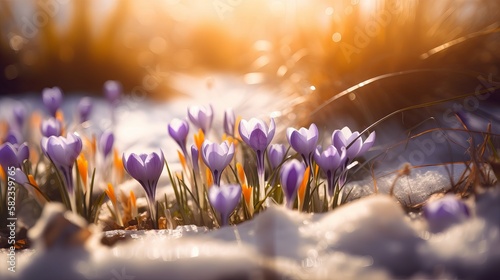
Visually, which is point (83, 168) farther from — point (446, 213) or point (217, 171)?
point (446, 213)

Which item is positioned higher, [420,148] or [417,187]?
[420,148]

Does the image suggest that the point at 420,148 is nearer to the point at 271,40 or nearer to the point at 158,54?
the point at 271,40

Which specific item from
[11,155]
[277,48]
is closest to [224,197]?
[11,155]

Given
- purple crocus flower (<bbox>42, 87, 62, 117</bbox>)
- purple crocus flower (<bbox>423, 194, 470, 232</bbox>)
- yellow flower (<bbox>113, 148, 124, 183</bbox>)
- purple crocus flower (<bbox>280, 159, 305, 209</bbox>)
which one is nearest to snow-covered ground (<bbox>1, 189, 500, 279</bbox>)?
purple crocus flower (<bbox>423, 194, 470, 232</bbox>)

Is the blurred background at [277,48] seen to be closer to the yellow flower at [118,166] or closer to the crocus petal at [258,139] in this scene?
the crocus petal at [258,139]

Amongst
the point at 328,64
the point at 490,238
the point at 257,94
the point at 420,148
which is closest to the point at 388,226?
the point at 490,238

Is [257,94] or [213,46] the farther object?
[213,46]

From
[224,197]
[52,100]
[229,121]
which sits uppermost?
[52,100]
